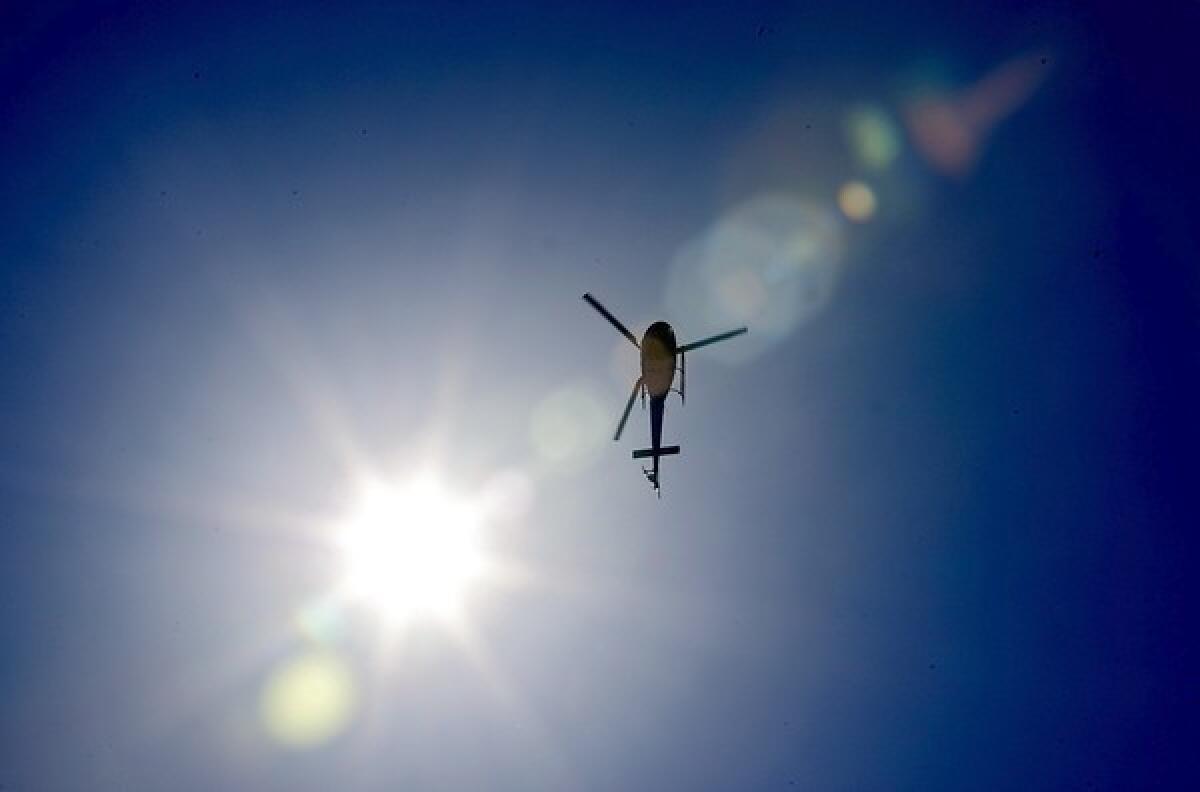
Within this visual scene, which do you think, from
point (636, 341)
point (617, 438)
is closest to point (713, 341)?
A: point (636, 341)

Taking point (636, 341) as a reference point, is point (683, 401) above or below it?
below

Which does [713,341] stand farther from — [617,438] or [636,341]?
[617,438]

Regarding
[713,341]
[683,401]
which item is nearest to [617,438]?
[683,401]

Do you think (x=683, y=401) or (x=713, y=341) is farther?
(x=683, y=401)

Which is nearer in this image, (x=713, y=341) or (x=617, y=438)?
(x=713, y=341)

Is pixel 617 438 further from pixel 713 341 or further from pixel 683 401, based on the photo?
pixel 713 341

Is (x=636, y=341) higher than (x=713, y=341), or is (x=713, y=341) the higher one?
(x=636, y=341)
